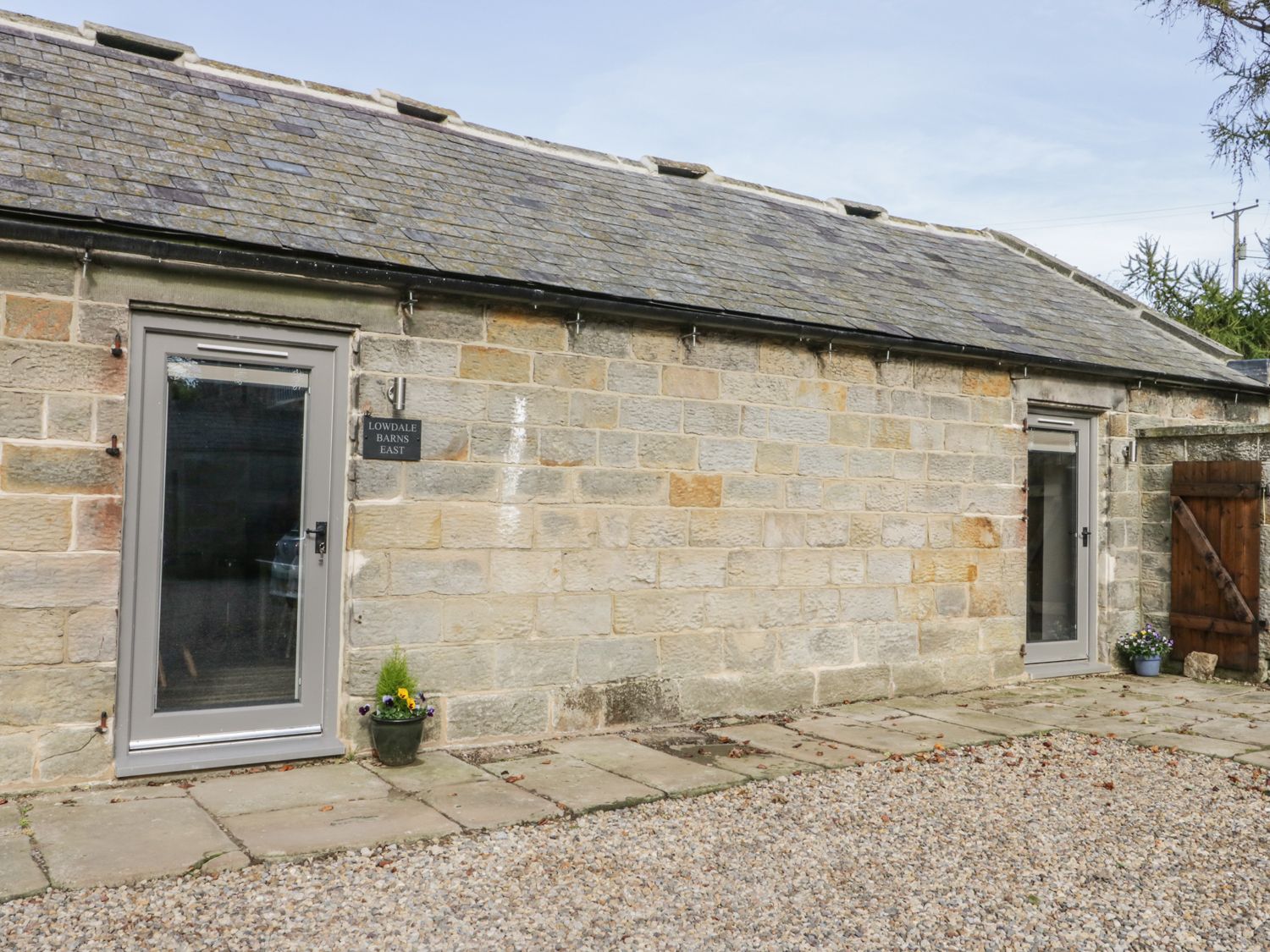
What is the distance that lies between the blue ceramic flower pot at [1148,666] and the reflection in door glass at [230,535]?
23.4 feet

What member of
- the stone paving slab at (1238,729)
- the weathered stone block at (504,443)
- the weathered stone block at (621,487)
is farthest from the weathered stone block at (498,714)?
the stone paving slab at (1238,729)

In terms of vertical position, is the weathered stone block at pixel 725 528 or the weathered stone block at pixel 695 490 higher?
the weathered stone block at pixel 695 490

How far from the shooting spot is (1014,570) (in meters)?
8.60

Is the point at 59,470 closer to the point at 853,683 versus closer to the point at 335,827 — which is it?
the point at 335,827

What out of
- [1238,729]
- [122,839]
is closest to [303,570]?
[122,839]

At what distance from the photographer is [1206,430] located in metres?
9.12

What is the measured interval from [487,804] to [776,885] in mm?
1520

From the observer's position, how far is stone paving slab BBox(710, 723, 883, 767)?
235 inches

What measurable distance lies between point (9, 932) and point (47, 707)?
182 cm

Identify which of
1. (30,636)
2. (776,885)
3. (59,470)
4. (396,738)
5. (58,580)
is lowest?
(776,885)

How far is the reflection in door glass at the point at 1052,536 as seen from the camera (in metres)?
9.01

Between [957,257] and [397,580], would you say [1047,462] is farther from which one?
[397,580]

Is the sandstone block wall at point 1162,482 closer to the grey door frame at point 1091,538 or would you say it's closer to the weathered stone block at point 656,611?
the grey door frame at point 1091,538

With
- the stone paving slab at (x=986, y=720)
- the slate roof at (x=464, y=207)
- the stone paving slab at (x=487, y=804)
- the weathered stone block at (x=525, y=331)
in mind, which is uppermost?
the slate roof at (x=464, y=207)
